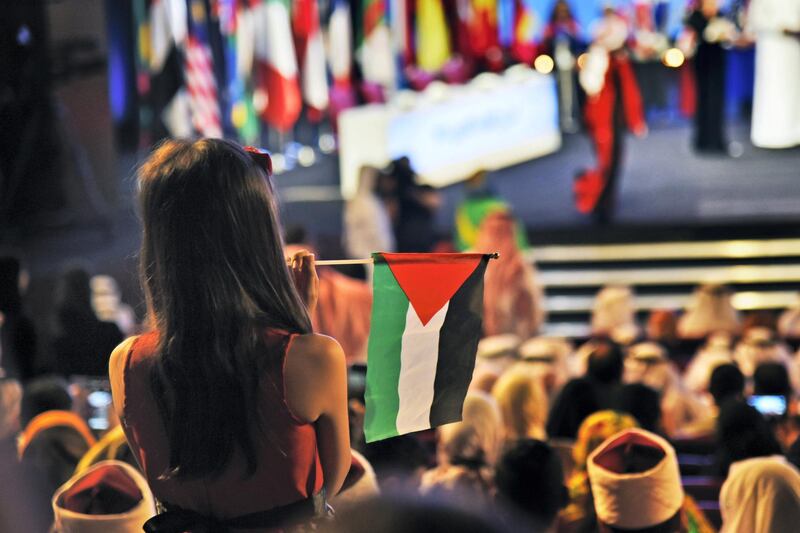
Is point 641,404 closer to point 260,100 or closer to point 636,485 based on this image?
point 636,485

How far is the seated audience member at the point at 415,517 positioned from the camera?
111 cm

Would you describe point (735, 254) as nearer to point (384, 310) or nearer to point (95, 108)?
point (95, 108)

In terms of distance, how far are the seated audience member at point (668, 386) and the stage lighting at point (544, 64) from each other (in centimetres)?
859

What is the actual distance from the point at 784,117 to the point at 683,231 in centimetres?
227

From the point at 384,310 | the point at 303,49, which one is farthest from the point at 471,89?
the point at 384,310

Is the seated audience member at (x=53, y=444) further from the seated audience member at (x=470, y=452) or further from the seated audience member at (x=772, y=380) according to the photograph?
the seated audience member at (x=772, y=380)

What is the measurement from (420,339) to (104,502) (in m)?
0.71

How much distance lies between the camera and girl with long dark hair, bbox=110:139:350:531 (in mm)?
1932

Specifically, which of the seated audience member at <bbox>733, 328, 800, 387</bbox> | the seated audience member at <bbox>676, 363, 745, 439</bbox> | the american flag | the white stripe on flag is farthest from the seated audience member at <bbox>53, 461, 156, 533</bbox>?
the american flag

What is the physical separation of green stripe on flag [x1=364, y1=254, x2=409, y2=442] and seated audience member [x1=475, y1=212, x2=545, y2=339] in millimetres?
5813

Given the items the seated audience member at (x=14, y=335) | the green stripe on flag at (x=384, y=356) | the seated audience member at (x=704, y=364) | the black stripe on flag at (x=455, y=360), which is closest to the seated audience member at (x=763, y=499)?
the black stripe on flag at (x=455, y=360)

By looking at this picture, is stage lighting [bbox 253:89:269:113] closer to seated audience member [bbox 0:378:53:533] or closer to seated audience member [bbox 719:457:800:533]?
seated audience member [bbox 0:378:53:533]

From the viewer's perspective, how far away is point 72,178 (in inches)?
401

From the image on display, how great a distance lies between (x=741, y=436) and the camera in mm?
Answer: 3469
